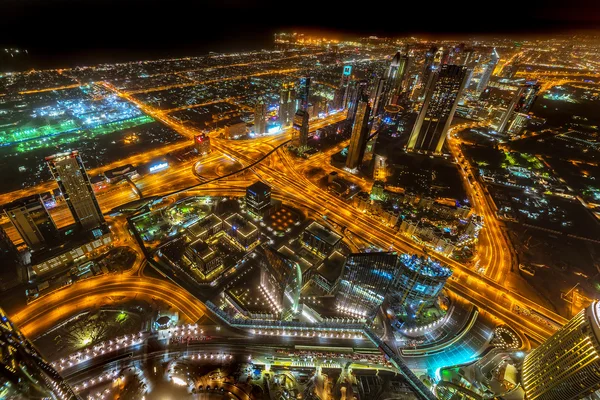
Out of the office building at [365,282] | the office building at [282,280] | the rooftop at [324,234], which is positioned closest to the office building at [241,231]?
the office building at [282,280]

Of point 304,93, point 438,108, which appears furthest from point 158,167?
point 438,108

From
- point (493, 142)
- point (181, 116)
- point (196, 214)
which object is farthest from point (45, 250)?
point (493, 142)

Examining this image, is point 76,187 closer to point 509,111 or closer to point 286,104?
point 286,104

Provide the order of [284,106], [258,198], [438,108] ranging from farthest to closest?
[284,106]
[438,108]
[258,198]

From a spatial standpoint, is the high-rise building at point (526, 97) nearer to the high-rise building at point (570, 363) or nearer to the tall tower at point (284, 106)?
the tall tower at point (284, 106)

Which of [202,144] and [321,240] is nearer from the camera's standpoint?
[321,240]

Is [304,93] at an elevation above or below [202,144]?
above
